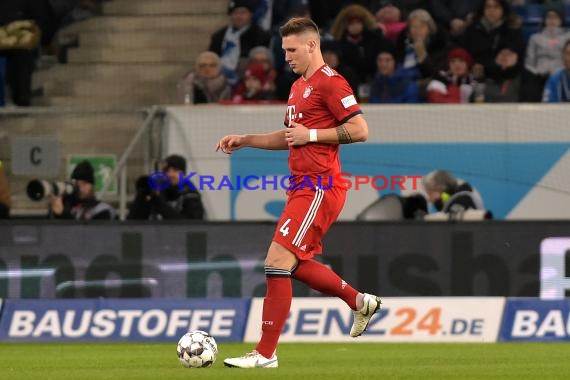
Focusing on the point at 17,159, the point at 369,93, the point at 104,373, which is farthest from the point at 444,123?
the point at 104,373

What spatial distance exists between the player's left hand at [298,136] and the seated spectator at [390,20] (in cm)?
876

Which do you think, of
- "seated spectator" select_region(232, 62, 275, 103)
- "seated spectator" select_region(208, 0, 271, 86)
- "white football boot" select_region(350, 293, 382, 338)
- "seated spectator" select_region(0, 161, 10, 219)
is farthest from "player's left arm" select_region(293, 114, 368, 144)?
"seated spectator" select_region(208, 0, 271, 86)

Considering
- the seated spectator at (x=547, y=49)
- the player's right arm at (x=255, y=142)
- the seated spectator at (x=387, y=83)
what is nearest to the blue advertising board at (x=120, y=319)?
the player's right arm at (x=255, y=142)

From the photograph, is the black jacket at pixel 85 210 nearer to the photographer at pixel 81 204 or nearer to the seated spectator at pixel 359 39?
the photographer at pixel 81 204

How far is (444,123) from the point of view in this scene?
1648 cm

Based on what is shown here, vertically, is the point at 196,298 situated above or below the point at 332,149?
below

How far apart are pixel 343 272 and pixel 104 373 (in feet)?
15.7

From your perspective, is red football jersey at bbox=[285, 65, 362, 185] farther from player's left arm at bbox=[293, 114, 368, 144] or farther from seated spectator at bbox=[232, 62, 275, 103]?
seated spectator at bbox=[232, 62, 275, 103]

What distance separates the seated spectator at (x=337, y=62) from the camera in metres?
18.1

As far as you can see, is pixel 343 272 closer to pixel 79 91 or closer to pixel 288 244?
pixel 288 244

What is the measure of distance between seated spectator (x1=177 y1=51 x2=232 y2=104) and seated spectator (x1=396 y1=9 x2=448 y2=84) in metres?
2.08

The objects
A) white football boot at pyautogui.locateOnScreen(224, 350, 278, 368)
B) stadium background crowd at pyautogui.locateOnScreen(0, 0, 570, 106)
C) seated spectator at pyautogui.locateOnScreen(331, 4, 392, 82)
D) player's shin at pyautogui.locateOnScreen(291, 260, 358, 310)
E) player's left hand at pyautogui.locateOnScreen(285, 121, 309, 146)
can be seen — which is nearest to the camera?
white football boot at pyautogui.locateOnScreen(224, 350, 278, 368)

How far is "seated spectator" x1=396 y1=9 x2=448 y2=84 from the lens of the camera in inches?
716

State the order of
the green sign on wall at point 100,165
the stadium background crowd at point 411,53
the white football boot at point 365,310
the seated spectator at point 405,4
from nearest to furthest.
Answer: the white football boot at point 365,310 → the green sign on wall at point 100,165 → the stadium background crowd at point 411,53 → the seated spectator at point 405,4
